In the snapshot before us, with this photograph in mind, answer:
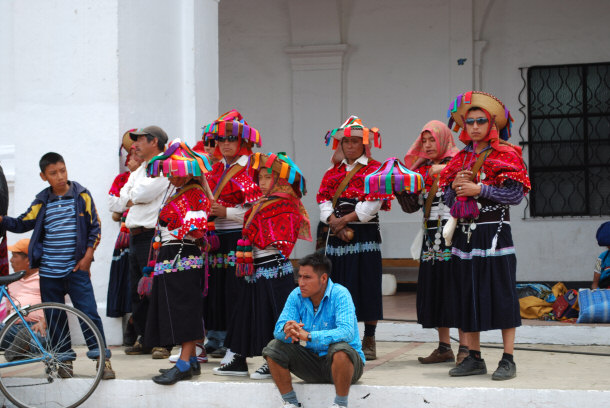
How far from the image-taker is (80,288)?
6387 mm

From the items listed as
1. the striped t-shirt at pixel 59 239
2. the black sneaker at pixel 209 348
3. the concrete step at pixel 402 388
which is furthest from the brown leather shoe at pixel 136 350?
the striped t-shirt at pixel 59 239

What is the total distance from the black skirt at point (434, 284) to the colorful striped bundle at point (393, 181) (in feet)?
1.40

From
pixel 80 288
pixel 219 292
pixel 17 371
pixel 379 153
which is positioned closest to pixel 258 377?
pixel 219 292

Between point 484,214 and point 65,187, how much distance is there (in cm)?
288

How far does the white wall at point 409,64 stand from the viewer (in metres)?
10.7

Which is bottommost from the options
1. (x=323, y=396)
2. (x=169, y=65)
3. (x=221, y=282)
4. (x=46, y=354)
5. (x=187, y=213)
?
(x=323, y=396)

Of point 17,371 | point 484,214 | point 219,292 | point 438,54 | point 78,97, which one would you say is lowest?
point 17,371

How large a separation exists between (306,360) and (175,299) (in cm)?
102

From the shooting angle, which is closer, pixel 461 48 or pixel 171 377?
pixel 171 377

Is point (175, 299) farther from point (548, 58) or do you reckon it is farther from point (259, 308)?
point (548, 58)

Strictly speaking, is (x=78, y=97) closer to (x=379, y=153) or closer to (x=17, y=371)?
(x=17, y=371)

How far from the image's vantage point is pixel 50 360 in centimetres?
600

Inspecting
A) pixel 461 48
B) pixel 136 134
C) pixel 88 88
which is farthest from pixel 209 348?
pixel 461 48

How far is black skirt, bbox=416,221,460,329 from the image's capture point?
6469mm
